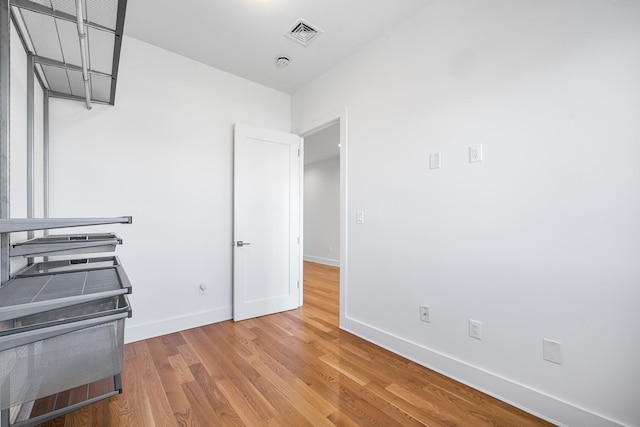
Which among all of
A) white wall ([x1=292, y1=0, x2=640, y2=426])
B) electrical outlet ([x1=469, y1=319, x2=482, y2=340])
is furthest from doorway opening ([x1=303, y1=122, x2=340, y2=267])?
electrical outlet ([x1=469, y1=319, x2=482, y2=340])

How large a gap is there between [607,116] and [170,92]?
334 cm

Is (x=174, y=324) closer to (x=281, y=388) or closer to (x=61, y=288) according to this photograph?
(x=281, y=388)

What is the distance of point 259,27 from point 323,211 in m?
5.03

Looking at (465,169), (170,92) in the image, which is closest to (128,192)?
(170,92)

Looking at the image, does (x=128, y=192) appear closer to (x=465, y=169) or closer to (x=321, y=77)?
(x=321, y=77)

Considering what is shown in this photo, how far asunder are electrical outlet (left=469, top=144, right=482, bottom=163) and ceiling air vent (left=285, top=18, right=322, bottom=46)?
1644mm

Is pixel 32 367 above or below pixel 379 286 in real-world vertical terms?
above

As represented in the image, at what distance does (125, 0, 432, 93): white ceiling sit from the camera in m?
2.21

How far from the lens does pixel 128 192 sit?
2.60 meters

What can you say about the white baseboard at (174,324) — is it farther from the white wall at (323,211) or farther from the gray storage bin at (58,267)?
the white wall at (323,211)

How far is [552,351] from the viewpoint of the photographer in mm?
1608

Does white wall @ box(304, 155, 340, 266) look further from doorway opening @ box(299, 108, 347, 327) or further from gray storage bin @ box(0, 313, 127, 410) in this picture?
gray storage bin @ box(0, 313, 127, 410)

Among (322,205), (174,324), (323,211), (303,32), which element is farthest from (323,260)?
(303,32)

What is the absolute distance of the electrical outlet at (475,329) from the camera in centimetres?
190
